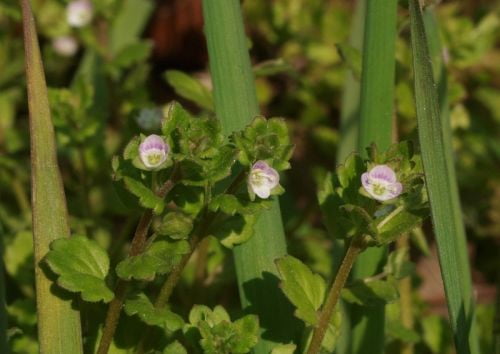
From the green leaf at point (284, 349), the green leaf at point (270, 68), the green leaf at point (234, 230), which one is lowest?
the green leaf at point (284, 349)

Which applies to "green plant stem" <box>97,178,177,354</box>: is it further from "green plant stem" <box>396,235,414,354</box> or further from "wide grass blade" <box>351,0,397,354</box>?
"green plant stem" <box>396,235,414,354</box>

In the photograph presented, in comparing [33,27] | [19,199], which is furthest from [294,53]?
[33,27]

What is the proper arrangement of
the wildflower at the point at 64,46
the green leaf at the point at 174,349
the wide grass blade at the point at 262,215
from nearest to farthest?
1. the green leaf at the point at 174,349
2. the wide grass blade at the point at 262,215
3. the wildflower at the point at 64,46

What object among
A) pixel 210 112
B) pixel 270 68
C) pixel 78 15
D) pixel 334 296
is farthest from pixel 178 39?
pixel 334 296

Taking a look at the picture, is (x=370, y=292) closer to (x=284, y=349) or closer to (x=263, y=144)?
(x=284, y=349)

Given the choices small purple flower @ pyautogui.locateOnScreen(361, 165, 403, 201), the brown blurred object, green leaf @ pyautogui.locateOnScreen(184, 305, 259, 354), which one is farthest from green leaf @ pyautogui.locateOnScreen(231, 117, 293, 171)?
the brown blurred object

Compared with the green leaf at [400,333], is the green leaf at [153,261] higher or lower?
higher

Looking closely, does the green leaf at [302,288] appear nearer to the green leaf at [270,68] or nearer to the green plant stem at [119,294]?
the green plant stem at [119,294]

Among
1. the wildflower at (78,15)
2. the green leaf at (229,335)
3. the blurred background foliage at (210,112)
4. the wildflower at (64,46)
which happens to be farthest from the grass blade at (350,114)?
the wildflower at (64,46)
